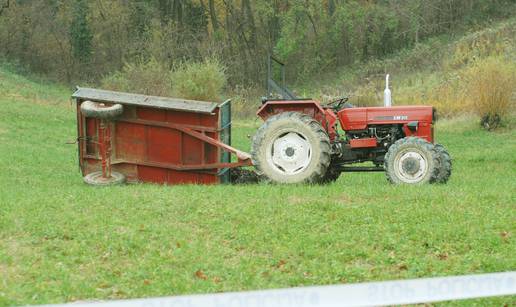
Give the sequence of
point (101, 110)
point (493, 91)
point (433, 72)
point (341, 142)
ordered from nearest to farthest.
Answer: point (341, 142) → point (101, 110) → point (493, 91) → point (433, 72)

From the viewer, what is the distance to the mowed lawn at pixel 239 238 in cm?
633

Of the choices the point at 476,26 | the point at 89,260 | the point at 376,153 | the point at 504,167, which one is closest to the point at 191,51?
the point at 476,26

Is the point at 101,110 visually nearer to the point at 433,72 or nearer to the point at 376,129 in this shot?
the point at 376,129

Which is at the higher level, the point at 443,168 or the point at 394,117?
the point at 394,117

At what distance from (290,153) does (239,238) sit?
3.62m

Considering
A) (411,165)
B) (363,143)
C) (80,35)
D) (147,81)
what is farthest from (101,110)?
(80,35)

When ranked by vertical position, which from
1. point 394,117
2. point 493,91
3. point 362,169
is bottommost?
point 362,169

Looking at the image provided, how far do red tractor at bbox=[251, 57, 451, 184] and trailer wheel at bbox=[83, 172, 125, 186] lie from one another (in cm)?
213

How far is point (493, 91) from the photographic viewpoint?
26.2m

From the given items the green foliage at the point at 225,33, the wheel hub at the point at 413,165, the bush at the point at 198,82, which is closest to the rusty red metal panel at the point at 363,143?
the wheel hub at the point at 413,165

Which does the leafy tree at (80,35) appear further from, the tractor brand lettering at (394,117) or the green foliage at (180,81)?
the tractor brand lettering at (394,117)

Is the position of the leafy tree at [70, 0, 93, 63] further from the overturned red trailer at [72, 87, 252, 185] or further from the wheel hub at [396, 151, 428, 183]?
the wheel hub at [396, 151, 428, 183]

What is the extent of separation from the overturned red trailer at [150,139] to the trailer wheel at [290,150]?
893mm

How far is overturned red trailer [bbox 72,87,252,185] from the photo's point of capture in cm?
1155
